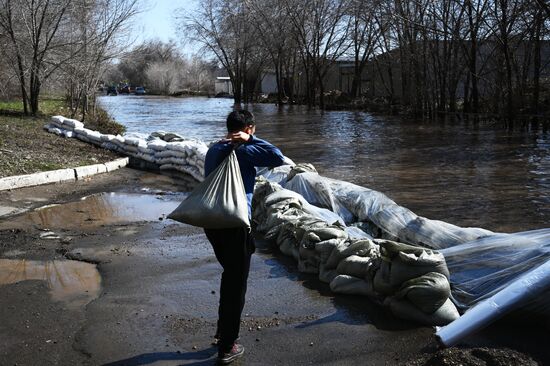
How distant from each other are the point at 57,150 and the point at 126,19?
9288 mm

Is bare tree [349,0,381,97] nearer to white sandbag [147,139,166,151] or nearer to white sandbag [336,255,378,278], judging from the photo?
white sandbag [147,139,166,151]

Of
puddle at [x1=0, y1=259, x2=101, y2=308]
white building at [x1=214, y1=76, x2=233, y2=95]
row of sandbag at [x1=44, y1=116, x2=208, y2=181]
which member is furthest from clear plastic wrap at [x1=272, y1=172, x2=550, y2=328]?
white building at [x1=214, y1=76, x2=233, y2=95]

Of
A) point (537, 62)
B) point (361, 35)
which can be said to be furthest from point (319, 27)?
point (537, 62)

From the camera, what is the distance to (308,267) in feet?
17.7

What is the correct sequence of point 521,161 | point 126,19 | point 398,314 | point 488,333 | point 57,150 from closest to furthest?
point 488,333
point 398,314
point 57,150
point 521,161
point 126,19

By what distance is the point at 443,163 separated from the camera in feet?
45.4

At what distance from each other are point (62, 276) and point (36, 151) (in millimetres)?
7622

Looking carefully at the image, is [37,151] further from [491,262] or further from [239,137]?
[491,262]

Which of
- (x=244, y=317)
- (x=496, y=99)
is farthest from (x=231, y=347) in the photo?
(x=496, y=99)

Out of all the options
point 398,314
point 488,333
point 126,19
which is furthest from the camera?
point 126,19

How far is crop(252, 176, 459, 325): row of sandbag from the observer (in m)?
4.11

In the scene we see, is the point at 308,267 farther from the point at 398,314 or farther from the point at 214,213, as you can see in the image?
the point at 214,213

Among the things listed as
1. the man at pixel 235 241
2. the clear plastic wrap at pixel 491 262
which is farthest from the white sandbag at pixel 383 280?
the man at pixel 235 241

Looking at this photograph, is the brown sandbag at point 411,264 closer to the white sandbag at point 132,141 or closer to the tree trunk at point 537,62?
the white sandbag at point 132,141
